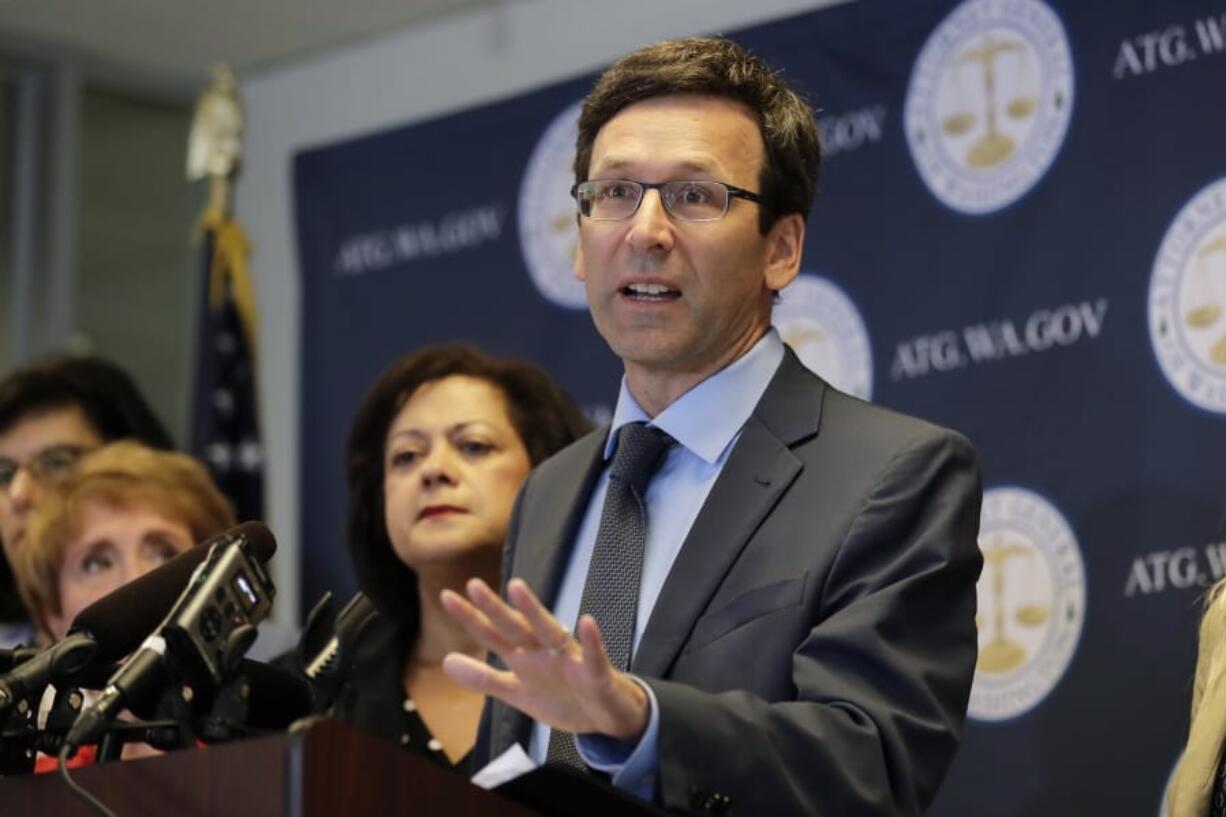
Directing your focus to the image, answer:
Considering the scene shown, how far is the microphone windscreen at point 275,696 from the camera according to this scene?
230cm

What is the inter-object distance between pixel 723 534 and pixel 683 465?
0.22m

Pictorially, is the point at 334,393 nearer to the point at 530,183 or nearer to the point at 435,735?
the point at 530,183

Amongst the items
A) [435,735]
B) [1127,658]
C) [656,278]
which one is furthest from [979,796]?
[656,278]

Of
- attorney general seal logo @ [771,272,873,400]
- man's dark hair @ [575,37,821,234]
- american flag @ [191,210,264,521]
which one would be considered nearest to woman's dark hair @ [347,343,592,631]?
attorney general seal logo @ [771,272,873,400]

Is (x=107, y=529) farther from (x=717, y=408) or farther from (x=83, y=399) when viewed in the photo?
(x=717, y=408)

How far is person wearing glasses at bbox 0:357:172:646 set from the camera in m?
4.84

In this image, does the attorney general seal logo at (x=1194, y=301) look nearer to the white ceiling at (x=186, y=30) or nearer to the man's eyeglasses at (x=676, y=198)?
the man's eyeglasses at (x=676, y=198)

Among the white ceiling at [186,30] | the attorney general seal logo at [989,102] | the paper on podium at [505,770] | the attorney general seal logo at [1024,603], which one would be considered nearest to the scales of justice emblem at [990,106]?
the attorney general seal logo at [989,102]

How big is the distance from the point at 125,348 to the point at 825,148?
2988 mm

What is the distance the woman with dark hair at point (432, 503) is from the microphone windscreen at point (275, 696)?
146 cm

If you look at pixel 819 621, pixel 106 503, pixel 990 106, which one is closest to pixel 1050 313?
pixel 990 106

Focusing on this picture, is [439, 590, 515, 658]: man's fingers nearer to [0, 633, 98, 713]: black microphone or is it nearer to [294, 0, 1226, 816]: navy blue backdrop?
[0, 633, 98, 713]: black microphone

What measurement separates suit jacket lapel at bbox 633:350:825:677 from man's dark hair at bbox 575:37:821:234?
275 millimetres

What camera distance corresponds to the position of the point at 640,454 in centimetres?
285
